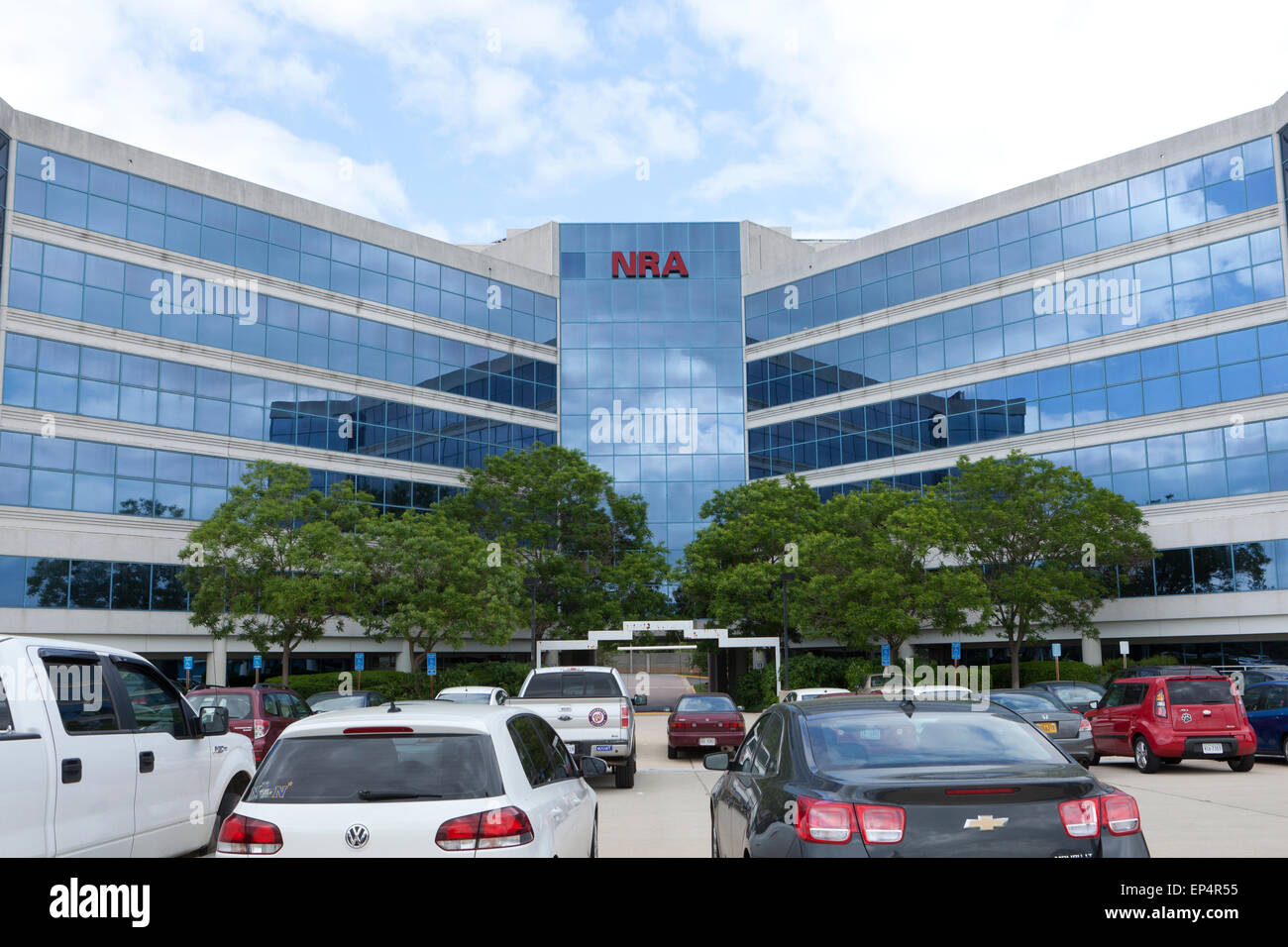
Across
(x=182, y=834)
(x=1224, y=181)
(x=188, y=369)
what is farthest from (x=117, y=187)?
(x=1224, y=181)

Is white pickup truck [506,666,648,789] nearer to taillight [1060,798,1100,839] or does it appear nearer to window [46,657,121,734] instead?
window [46,657,121,734]

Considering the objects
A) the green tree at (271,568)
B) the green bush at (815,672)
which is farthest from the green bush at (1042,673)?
the green tree at (271,568)

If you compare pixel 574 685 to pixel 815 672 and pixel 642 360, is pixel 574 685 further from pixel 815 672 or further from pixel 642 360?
pixel 642 360

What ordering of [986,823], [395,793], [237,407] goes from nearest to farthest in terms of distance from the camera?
[986,823]
[395,793]
[237,407]

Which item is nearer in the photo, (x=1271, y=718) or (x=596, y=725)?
(x=596, y=725)

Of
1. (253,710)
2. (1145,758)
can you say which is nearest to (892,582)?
(1145,758)

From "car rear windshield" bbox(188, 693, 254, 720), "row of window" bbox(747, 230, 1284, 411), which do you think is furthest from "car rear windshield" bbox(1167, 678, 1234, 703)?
"row of window" bbox(747, 230, 1284, 411)

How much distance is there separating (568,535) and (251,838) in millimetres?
42998

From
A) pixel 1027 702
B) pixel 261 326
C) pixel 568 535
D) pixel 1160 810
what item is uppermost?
pixel 261 326

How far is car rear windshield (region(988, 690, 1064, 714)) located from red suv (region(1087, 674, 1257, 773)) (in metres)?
1.69

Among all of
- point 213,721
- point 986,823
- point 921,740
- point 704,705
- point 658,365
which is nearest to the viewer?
point 986,823

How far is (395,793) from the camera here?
18.9 ft

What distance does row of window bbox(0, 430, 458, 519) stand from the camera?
3841cm

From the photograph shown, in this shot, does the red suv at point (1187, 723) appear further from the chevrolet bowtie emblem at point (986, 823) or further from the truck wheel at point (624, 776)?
the chevrolet bowtie emblem at point (986, 823)
